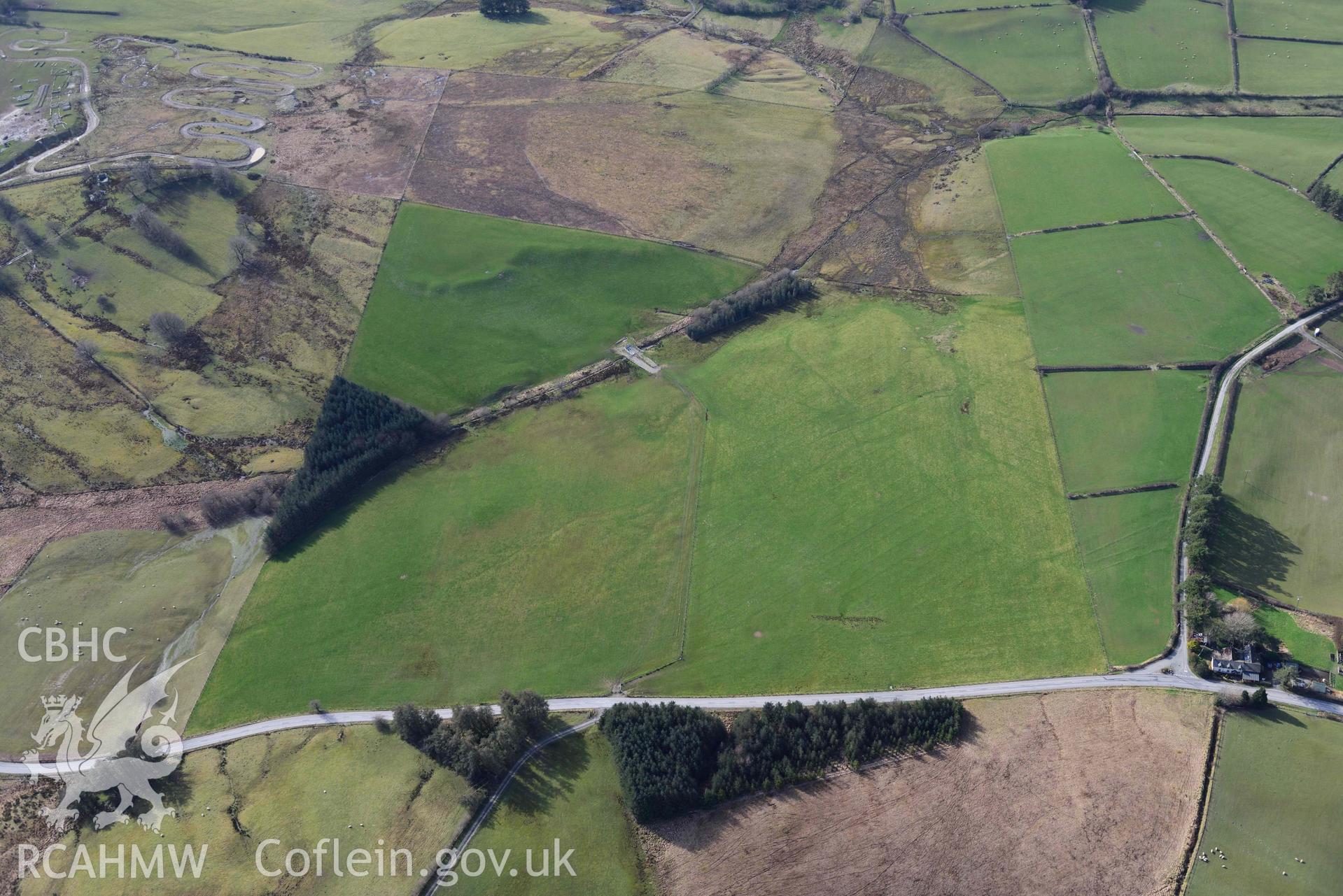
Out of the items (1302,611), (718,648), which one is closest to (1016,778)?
(718,648)

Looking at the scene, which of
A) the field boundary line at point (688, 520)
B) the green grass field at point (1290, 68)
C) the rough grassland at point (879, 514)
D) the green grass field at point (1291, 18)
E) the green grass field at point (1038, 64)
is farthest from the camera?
the green grass field at point (1291, 18)

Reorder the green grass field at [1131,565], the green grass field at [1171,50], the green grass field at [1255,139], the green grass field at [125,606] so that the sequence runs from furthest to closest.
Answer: the green grass field at [1171,50], the green grass field at [1255,139], the green grass field at [125,606], the green grass field at [1131,565]

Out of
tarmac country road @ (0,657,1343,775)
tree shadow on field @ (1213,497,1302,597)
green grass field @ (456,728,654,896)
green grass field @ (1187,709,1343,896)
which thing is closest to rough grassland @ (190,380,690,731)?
tarmac country road @ (0,657,1343,775)

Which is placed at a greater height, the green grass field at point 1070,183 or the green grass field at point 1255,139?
the green grass field at point 1255,139

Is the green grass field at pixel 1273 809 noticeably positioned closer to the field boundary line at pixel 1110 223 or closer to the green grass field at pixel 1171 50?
the field boundary line at pixel 1110 223

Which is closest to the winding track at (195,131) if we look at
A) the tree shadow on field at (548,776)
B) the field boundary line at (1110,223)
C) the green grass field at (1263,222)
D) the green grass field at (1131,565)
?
the tree shadow on field at (548,776)

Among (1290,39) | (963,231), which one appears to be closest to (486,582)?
(963,231)

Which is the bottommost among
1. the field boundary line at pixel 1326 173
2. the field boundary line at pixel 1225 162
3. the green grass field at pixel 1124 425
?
the green grass field at pixel 1124 425

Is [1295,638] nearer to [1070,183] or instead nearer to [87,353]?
[1070,183]
